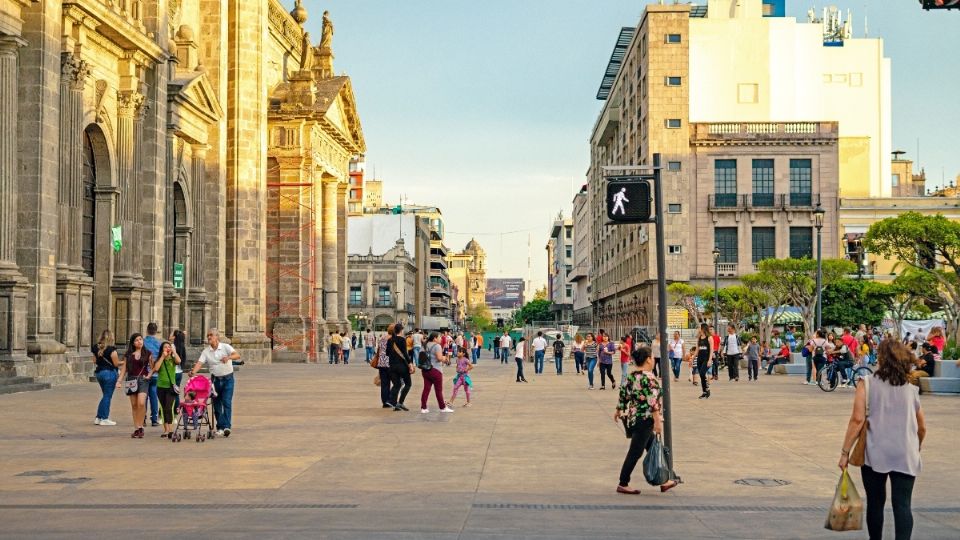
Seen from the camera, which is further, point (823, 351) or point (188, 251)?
point (188, 251)

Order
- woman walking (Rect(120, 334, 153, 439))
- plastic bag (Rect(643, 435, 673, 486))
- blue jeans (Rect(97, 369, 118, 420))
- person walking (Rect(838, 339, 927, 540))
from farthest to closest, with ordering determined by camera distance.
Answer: blue jeans (Rect(97, 369, 118, 420))
woman walking (Rect(120, 334, 153, 439))
plastic bag (Rect(643, 435, 673, 486))
person walking (Rect(838, 339, 927, 540))

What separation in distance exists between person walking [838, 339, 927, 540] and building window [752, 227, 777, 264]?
215 ft

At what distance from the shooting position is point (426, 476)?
37.6ft

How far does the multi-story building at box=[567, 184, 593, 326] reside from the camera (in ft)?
415

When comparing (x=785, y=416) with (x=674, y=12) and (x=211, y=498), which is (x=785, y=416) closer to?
(x=211, y=498)

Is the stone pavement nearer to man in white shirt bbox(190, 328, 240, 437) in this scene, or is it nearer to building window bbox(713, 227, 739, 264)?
man in white shirt bbox(190, 328, 240, 437)

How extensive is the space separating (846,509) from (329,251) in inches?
2084

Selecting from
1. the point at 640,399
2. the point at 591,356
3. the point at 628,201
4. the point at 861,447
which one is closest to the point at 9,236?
the point at 591,356

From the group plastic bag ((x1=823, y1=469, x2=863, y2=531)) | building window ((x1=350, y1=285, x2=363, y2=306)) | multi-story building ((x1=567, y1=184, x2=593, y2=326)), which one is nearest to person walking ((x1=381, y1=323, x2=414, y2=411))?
plastic bag ((x1=823, y1=469, x2=863, y2=531))

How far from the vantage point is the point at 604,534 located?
27.2ft

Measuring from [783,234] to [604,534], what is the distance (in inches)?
2601

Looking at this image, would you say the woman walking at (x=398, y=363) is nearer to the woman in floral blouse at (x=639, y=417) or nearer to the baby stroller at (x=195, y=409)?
the baby stroller at (x=195, y=409)

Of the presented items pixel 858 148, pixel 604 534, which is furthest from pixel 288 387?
pixel 858 148

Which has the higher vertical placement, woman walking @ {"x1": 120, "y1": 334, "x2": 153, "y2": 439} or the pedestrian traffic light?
the pedestrian traffic light
